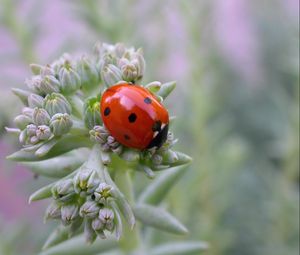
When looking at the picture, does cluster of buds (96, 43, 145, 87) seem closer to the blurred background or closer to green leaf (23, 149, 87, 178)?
green leaf (23, 149, 87, 178)

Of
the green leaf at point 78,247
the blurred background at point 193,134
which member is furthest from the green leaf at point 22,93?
the blurred background at point 193,134

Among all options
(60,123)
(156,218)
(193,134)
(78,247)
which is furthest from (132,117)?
(193,134)

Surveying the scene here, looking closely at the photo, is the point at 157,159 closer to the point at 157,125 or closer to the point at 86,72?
the point at 157,125

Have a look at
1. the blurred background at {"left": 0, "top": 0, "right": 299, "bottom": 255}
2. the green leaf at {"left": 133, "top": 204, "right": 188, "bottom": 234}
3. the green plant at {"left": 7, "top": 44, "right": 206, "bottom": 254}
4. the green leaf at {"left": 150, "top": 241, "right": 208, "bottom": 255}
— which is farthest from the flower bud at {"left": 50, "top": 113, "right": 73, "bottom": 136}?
the blurred background at {"left": 0, "top": 0, "right": 299, "bottom": 255}

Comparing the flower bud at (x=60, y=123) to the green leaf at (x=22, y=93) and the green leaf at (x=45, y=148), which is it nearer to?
the green leaf at (x=45, y=148)

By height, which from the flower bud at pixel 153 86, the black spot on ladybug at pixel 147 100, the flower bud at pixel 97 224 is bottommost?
the flower bud at pixel 97 224

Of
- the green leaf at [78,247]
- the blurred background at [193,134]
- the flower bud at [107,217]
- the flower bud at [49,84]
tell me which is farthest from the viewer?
the blurred background at [193,134]
